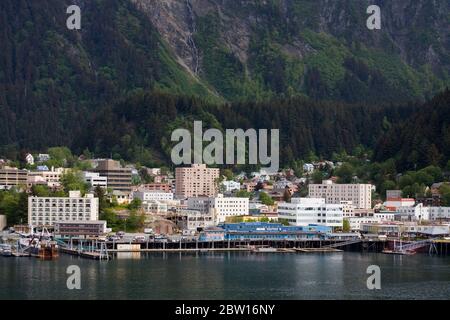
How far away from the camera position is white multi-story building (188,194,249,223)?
4852 inches

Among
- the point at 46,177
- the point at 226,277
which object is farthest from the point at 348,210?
the point at 226,277

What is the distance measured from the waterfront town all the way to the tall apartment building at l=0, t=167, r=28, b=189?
3.5 inches

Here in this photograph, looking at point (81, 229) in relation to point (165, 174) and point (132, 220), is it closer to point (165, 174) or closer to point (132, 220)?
point (132, 220)

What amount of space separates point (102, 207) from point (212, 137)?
46312 mm

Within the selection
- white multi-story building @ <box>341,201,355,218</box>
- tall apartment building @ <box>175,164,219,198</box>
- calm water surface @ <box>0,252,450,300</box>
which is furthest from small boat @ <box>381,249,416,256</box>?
tall apartment building @ <box>175,164,219,198</box>

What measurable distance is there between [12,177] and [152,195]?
12612mm

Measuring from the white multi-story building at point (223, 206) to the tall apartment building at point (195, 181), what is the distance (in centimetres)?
1632

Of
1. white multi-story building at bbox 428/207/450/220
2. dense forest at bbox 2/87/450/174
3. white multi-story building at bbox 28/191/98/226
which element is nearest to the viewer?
white multi-story building at bbox 28/191/98/226

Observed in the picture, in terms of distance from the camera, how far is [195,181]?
144000 millimetres

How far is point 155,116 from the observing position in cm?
16900

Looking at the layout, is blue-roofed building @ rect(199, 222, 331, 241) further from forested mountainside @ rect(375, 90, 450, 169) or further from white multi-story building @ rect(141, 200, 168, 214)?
A: forested mountainside @ rect(375, 90, 450, 169)

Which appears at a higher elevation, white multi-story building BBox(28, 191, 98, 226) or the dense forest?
the dense forest

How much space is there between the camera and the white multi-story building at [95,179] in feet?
445
